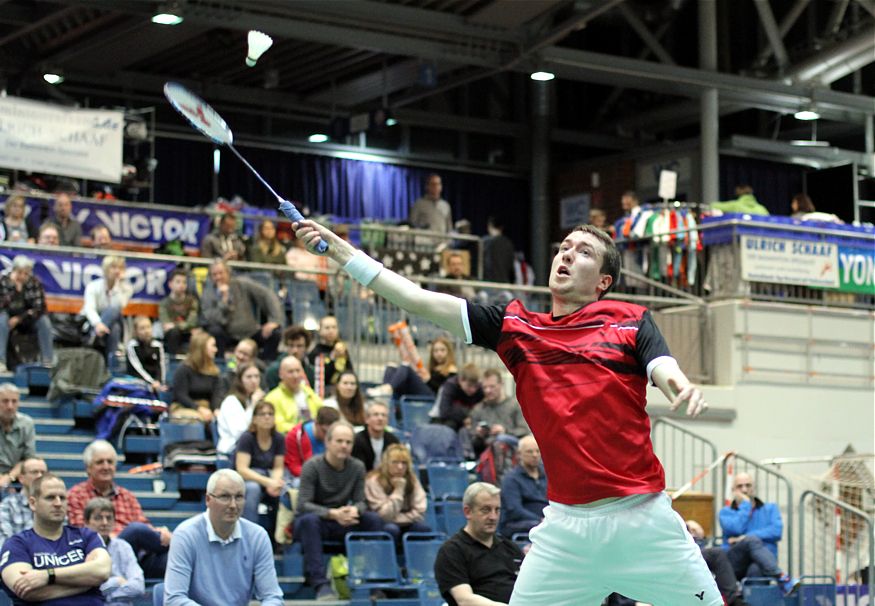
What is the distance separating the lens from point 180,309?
49.4 feet

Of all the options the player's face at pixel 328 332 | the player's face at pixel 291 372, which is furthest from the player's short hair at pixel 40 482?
the player's face at pixel 328 332

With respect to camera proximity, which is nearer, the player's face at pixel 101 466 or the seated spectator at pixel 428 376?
the player's face at pixel 101 466

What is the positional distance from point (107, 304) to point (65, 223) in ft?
8.68

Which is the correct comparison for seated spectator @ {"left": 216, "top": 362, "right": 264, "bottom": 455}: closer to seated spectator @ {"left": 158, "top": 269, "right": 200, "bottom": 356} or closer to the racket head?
seated spectator @ {"left": 158, "top": 269, "right": 200, "bottom": 356}

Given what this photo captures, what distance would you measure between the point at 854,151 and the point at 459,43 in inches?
372

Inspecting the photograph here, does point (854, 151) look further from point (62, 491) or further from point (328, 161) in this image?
point (62, 491)

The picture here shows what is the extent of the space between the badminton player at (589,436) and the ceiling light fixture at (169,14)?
490 inches

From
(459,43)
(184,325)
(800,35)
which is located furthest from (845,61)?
(184,325)

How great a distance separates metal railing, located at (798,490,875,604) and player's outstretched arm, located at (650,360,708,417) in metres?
6.94

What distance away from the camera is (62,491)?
8.66 m

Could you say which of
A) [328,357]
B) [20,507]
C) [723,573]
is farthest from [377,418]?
[20,507]

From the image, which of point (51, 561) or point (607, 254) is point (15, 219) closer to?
point (51, 561)

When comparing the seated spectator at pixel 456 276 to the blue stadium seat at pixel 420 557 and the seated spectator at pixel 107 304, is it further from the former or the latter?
the blue stadium seat at pixel 420 557

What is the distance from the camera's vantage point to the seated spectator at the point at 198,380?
42.5 feet
